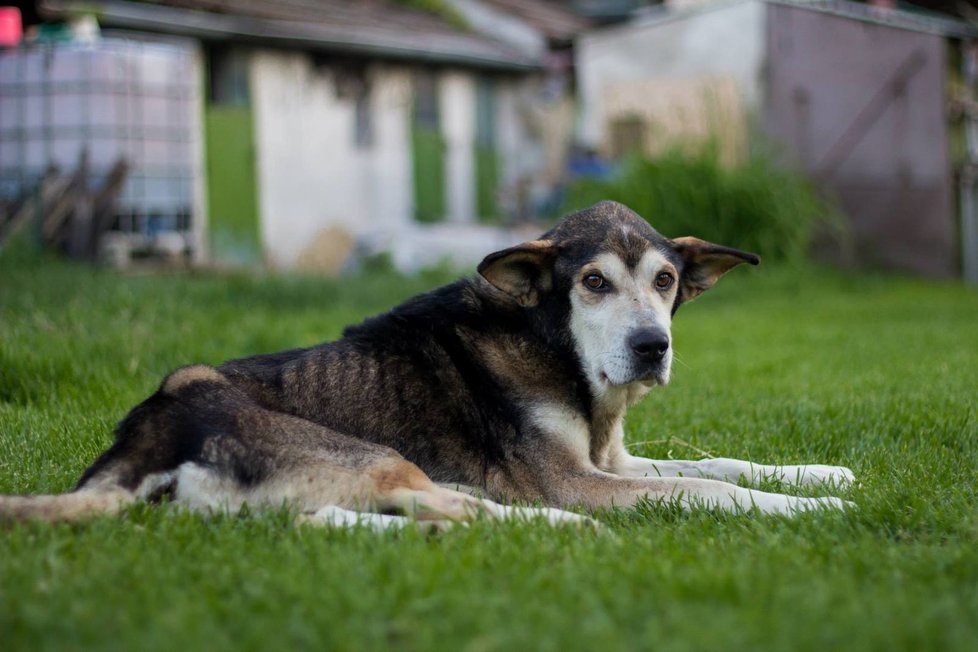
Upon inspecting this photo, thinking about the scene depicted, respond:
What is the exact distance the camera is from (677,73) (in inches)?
728

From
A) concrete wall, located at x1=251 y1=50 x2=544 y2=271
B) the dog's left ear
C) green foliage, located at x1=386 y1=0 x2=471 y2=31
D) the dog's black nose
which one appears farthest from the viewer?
green foliage, located at x1=386 y1=0 x2=471 y2=31

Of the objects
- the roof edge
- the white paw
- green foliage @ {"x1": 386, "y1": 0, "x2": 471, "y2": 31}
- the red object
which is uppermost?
green foliage @ {"x1": 386, "y1": 0, "x2": 471, "y2": 31}

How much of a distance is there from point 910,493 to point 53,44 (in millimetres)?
14829

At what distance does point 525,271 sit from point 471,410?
0.67 metres

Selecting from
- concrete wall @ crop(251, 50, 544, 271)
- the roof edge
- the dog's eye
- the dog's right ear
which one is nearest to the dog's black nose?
the dog's eye

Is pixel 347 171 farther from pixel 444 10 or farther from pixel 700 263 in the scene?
pixel 700 263

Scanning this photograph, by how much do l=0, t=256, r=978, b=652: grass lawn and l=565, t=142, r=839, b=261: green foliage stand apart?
823 centimetres

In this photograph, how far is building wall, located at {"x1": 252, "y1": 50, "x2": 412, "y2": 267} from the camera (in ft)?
59.8

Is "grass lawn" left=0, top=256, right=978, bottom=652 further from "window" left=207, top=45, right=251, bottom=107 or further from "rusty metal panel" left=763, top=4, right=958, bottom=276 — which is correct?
"window" left=207, top=45, right=251, bottom=107

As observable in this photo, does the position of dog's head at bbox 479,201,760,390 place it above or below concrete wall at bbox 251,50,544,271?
below

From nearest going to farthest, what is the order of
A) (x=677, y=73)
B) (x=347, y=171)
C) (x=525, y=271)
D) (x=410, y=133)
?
(x=525, y=271)
(x=677, y=73)
(x=347, y=171)
(x=410, y=133)

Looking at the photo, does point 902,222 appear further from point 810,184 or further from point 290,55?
point 290,55

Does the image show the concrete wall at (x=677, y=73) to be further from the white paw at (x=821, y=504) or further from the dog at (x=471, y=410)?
the white paw at (x=821, y=504)

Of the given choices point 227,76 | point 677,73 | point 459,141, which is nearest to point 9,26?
point 227,76
